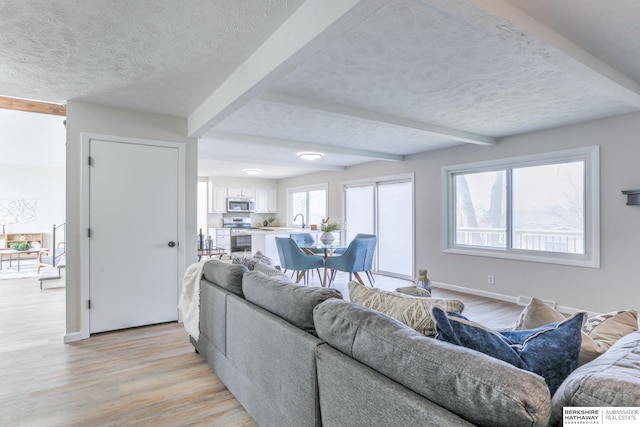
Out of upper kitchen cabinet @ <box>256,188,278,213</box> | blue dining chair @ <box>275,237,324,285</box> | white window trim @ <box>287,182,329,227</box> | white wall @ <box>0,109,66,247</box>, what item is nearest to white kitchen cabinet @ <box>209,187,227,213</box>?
upper kitchen cabinet @ <box>256,188,278,213</box>

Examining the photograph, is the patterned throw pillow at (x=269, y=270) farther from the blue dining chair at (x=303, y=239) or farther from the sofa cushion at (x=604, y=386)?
the blue dining chair at (x=303, y=239)

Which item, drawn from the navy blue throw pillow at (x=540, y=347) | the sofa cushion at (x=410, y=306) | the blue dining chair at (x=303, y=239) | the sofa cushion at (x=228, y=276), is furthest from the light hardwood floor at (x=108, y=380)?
the blue dining chair at (x=303, y=239)

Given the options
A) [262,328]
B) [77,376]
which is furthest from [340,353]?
[77,376]

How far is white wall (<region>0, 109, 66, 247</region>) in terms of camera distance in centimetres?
762

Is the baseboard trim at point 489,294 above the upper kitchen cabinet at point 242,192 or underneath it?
underneath

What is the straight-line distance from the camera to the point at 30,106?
3.45m

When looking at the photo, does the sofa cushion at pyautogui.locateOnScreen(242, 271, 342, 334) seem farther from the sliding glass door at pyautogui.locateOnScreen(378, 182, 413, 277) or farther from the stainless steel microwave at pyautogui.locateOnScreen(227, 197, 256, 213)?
A: the stainless steel microwave at pyautogui.locateOnScreen(227, 197, 256, 213)

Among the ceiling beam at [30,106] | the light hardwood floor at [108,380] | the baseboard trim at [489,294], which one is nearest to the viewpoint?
the light hardwood floor at [108,380]

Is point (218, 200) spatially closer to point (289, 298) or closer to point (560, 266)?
point (560, 266)

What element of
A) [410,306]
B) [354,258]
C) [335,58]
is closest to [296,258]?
[354,258]

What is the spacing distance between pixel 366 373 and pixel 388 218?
5.68 meters

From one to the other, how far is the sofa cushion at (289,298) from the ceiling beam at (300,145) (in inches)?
113

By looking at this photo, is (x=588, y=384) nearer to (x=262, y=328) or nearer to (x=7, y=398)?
(x=262, y=328)

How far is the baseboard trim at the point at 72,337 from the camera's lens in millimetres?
3176
